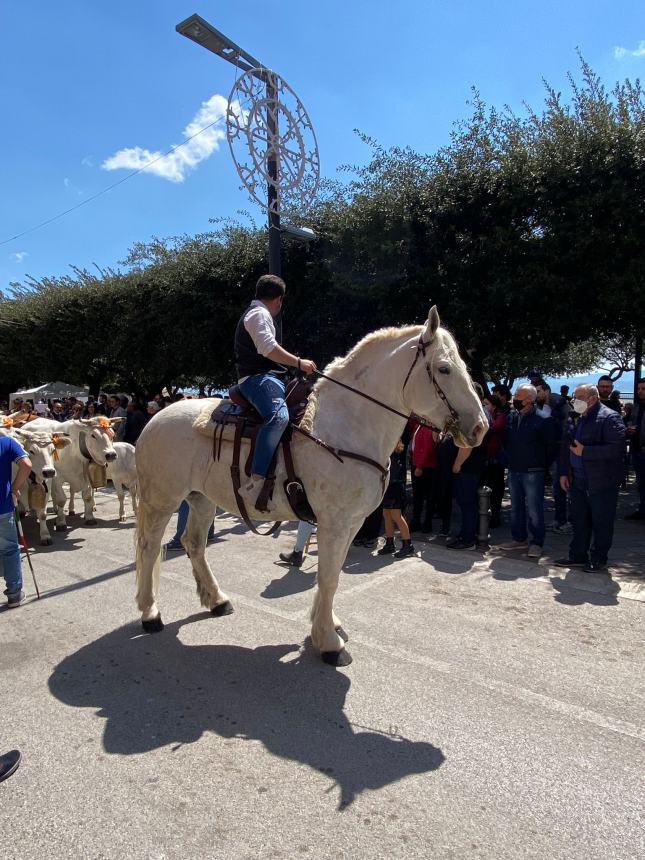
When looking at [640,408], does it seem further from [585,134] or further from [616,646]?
[616,646]

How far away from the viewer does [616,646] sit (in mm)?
4289

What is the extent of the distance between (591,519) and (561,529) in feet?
7.11

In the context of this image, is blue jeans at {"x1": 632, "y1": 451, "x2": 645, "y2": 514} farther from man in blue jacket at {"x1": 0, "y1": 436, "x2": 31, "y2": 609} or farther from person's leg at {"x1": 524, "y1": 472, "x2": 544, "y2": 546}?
man in blue jacket at {"x1": 0, "y1": 436, "x2": 31, "y2": 609}

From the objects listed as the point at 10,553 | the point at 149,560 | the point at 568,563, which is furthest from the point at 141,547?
the point at 568,563

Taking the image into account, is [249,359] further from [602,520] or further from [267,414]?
[602,520]

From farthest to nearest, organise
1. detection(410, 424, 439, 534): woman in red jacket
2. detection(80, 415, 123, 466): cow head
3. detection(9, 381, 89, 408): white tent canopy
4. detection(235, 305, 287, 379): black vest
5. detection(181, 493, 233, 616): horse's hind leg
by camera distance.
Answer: detection(9, 381, 89, 408): white tent canopy → detection(80, 415, 123, 466): cow head → detection(410, 424, 439, 534): woman in red jacket → detection(181, 493, 233, 616): horse's hind leg → detection(235, 305, 287, 379): black vest

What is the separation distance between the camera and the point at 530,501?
7.10 m

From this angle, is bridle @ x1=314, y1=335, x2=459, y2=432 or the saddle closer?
bridle @ x1=314, y1=335, x2=459, y2=432

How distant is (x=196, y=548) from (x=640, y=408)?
793 centimetres

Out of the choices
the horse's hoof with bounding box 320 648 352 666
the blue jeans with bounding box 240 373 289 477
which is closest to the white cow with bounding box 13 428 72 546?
the blue jeans with bounding box 240 373 289 477

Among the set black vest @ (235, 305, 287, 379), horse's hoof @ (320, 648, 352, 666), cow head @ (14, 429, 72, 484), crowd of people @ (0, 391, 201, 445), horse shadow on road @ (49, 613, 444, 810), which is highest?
black vest @ (235, 305, 287, 379)

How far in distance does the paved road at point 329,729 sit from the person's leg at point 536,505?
145cm

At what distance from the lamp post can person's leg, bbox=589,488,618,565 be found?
16.7 feet

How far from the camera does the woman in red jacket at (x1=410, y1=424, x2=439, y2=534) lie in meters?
8.21
